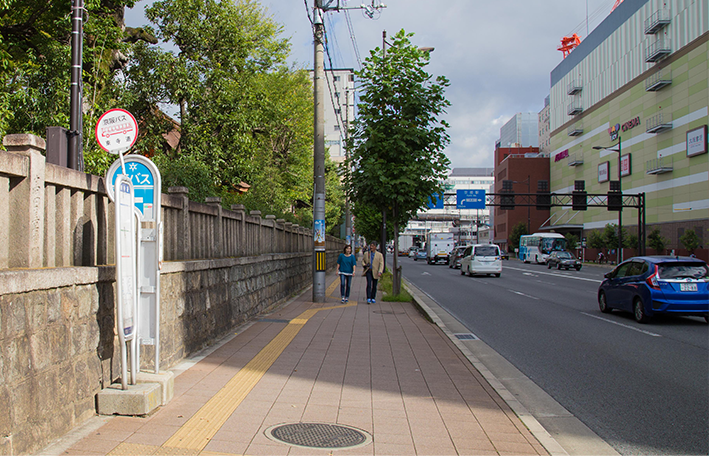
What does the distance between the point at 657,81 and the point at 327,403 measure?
5515cm

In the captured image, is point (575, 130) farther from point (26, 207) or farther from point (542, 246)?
point (26, 207)

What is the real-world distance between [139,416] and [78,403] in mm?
498

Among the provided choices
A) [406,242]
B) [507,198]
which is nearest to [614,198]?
[507,198]

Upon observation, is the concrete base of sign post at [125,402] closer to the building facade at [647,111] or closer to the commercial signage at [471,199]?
the building facade at [647,111]

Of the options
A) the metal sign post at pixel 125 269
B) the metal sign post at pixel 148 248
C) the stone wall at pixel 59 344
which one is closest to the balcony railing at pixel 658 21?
the stone wall at pixel 59 344

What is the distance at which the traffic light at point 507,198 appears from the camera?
4221 centimetres

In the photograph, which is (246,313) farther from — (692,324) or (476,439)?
(692,324)

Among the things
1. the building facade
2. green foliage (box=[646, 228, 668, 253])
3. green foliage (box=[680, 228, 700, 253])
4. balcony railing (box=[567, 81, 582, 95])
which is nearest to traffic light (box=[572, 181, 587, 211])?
the building facade

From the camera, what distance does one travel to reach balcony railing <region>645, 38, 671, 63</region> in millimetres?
49775

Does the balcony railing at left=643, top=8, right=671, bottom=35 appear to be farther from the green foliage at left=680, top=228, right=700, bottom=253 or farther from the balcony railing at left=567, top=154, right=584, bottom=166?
the balcony railing at left=567, top=154, right=584, bottom=166

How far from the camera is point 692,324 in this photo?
11.8m

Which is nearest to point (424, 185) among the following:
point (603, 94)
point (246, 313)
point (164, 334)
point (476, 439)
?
point (246, 313)

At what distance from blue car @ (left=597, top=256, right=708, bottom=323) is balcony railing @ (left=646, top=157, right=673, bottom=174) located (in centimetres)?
4412

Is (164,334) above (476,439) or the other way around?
above
